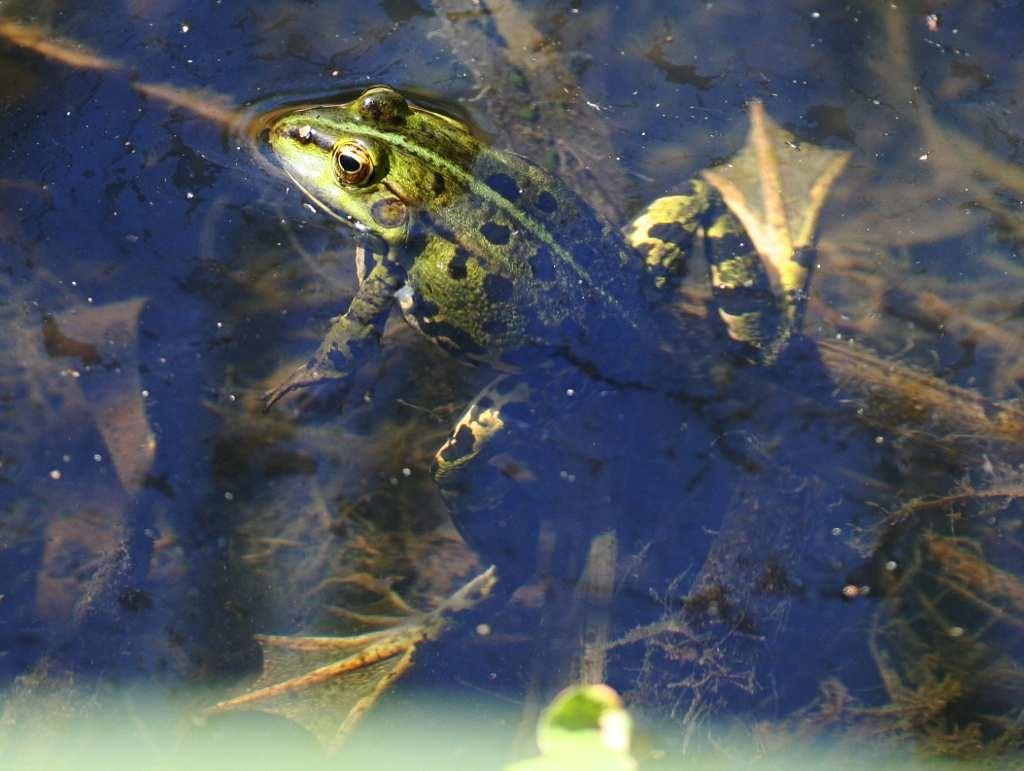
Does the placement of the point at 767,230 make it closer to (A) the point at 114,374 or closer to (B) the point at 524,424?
(B) the point at 524,424

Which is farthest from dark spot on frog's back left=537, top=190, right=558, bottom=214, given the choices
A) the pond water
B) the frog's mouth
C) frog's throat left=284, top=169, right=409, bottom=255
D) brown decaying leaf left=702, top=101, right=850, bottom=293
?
brown decaying leaf left=702, top=101, right=850, bottom=293

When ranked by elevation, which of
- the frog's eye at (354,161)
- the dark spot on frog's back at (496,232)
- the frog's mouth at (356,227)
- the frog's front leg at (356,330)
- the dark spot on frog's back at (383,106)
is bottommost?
the frog's front leg at (356,330)

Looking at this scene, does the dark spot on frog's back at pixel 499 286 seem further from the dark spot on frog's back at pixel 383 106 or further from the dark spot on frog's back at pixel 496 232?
the dark spot on frog's back at pixel 383 106

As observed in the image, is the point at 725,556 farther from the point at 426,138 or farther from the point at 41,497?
the point at 41,497

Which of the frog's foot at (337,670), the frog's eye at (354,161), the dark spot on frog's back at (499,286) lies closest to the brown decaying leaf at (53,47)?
the frog's eye at (354,161)

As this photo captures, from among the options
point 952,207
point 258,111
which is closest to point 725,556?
point 952,207

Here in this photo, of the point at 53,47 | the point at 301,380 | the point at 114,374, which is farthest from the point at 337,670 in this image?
the point at 53,47

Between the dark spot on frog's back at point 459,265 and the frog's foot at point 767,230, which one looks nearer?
the dark spot on frog's back at point 459,265

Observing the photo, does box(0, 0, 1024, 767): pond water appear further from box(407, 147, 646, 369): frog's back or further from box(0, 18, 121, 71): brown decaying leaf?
→ box(407, 147, 646, 369): frog's back
